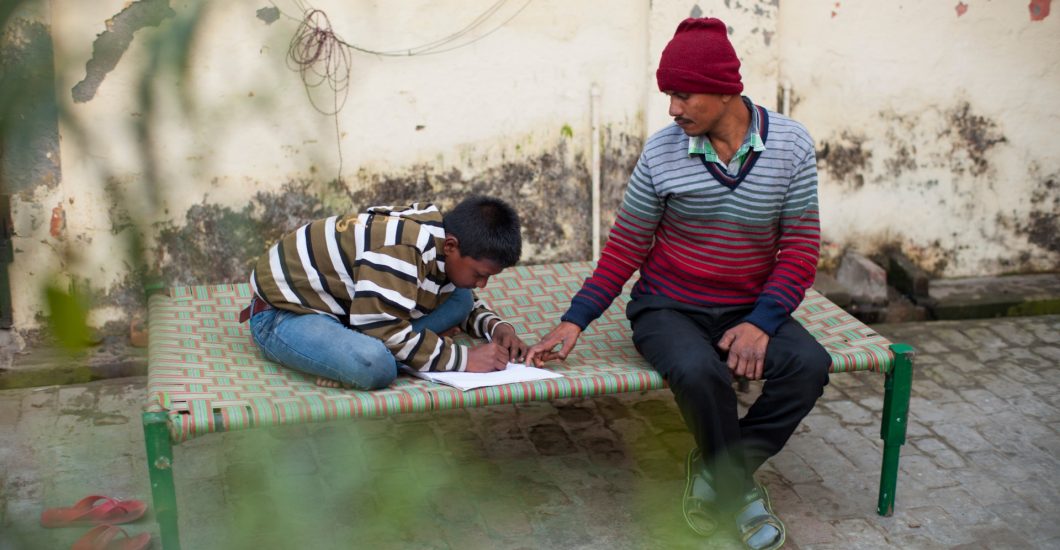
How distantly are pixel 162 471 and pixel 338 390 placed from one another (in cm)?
56

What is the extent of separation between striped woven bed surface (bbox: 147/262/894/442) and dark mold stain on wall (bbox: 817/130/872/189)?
1511 mm

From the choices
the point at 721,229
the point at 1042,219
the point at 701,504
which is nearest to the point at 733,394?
the point at 701,504

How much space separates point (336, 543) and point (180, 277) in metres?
1.93

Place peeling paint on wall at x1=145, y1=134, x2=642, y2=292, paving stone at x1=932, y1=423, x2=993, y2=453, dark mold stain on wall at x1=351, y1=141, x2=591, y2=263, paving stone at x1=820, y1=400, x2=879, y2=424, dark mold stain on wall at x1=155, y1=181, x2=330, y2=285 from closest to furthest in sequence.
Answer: paving stone at x1=932, y1=423, x2=993, y2=453 → paving stone at x1=820, y1=400, x2=879, y2=424 → dark mold stain on wall at x1=155, y1=181, x2=330, y2=285 → peeling paint on wall at x1=145, y1=134, x2=642, y2=292 → dark mold stain on wall at x1=351, y1=141, x2=591, y2=263

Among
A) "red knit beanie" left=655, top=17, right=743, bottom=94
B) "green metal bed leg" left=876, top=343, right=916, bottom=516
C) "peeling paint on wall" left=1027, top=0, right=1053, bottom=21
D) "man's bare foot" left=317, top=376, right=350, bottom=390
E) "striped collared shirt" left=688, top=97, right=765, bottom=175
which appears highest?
"peeling paint on wall" left=1027, top=0, right=1053, bottom=21

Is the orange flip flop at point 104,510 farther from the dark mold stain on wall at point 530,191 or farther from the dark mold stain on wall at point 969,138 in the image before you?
the dark mold stain on wall at point 969,138

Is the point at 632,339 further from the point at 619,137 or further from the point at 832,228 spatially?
the point at 832,228

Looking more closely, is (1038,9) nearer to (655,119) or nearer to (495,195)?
(655,119)

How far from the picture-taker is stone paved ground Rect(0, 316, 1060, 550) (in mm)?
3363

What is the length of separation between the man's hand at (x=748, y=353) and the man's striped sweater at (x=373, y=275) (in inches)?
33.3

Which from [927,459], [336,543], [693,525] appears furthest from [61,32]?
[927,459]

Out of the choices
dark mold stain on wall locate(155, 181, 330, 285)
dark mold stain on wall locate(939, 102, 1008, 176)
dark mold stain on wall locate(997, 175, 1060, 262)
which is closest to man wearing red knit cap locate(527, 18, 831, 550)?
dark mold stain on wall locate(155, 181, 330, 285)

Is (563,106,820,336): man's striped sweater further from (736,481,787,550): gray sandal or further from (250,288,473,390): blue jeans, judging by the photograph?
(250,288,473,390): blue jeans

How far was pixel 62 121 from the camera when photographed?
69 cm
